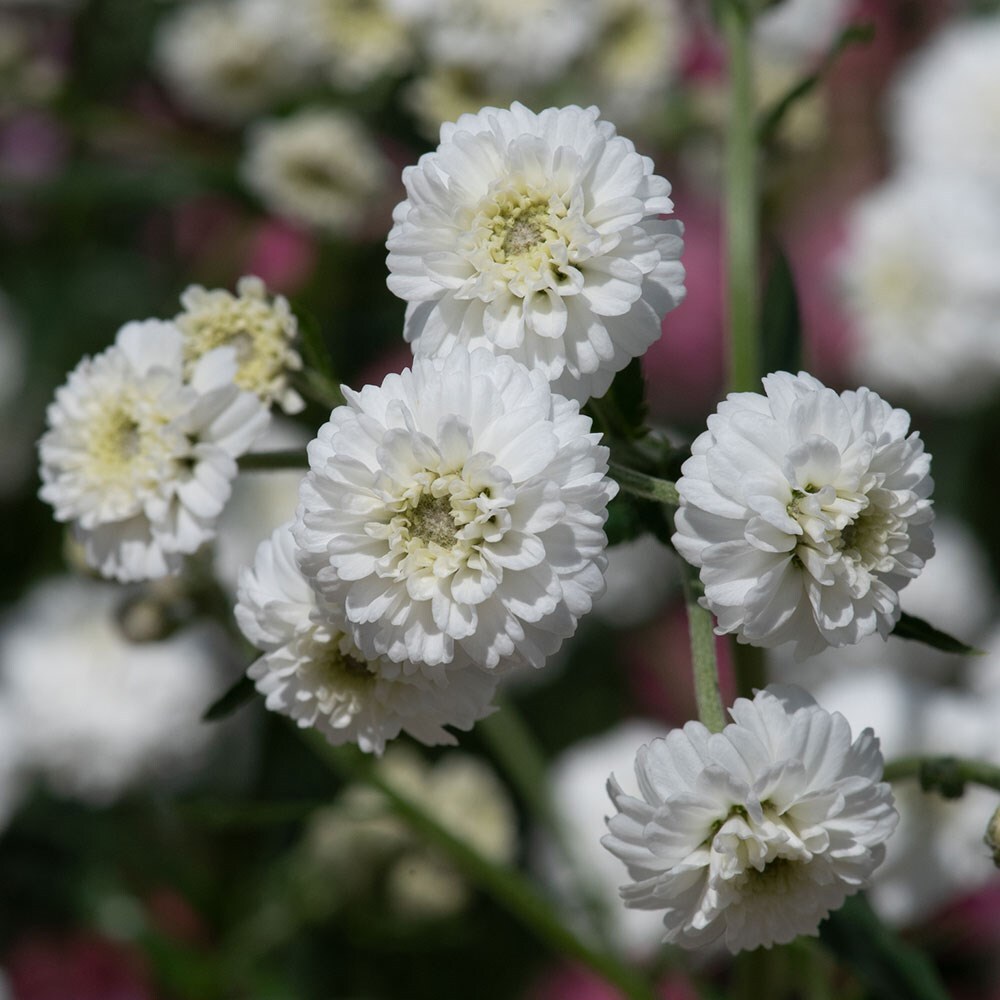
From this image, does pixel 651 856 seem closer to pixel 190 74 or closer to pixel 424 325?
pixel 424 325

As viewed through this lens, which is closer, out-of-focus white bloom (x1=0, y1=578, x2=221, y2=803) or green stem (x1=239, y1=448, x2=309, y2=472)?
green stem (x1=239, y1=448, x2=309, y2=472)

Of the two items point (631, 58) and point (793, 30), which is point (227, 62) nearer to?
point (631, 58)

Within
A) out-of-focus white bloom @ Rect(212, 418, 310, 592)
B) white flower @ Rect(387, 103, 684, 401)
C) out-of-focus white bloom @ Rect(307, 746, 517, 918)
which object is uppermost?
white flower @ Rect(387, 103, 684, 401)

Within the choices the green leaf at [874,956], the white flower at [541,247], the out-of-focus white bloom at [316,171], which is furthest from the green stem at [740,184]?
the out-of-focus white bloom at [316,171]

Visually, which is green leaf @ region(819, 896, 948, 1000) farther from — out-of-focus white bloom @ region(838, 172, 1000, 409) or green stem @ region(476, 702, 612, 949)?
out-of-focus white bloom @ region(838, 172, 1000, 409)

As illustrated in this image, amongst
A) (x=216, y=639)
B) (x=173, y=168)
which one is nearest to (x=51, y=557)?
(x=216, y=639)

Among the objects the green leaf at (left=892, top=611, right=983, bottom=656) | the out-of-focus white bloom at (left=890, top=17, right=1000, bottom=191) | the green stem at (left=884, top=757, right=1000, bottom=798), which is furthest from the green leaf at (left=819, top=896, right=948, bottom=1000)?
the out-of-focus white bloom at (left=890, top=17, right=1000, bottom=191)

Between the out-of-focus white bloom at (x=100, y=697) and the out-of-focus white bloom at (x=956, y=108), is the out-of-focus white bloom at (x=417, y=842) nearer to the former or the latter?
the out-of-focus white bloom at (x=100, y=697)
